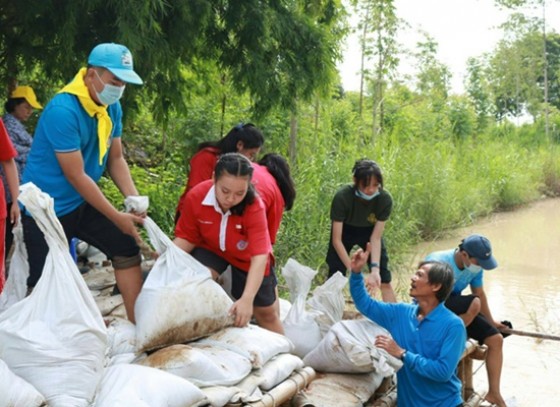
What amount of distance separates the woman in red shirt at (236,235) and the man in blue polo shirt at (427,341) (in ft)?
1.33

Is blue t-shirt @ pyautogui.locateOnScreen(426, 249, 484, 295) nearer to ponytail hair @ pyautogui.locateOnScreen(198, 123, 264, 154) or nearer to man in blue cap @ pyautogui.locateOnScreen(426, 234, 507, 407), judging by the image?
man in blue cap @ pyautogui.locateOnScreen(426, 234, 507, 407)

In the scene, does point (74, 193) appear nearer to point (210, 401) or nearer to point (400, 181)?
point (210, 401)

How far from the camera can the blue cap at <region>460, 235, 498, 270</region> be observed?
3703mm

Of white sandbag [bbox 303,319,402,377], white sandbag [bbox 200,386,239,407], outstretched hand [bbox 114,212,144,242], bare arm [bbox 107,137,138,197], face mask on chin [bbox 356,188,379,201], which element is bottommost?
white sandbag [bbox 303,319,402,377]

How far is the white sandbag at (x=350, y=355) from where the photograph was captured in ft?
10.1

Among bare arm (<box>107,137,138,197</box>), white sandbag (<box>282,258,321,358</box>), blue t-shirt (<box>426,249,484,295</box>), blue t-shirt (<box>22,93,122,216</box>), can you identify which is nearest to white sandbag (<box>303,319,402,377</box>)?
white sandbag (<box>282,258,321,358</box>)

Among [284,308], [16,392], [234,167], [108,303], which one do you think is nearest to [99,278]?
[108,303]

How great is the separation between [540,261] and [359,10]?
4.30m

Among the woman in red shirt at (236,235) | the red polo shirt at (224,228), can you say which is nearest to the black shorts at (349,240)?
the woman in red shirt at (236,235)

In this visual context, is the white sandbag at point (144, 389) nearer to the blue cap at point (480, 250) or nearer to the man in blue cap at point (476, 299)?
the man in blue cap at point (476, 299)

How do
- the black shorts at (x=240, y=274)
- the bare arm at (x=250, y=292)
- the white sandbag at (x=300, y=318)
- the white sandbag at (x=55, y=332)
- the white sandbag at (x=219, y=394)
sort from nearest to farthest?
the white sandbag at (x=55, y=332) → the white sandbag at (x=219, y=394) → the bare arm at (x=250, y=292) → the black shorts at (x=240, y=274) → the white sandbag at (x=300, y=318)

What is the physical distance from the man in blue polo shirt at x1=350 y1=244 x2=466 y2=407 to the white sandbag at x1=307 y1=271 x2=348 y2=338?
36 cm

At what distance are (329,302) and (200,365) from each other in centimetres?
127

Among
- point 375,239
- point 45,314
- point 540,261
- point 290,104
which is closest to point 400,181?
point 540,261
